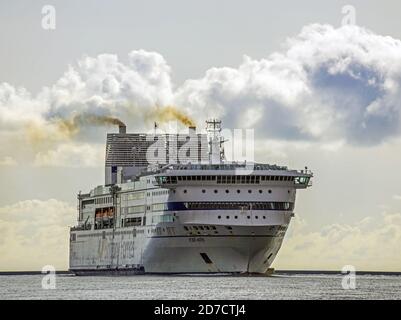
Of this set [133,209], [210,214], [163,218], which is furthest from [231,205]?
[133,209]

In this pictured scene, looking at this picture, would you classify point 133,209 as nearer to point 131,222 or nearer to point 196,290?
point 131,222

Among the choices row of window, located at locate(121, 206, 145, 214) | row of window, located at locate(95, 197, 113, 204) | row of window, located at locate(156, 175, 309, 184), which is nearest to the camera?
row of window, located at locate(156, 175, 309, 184)

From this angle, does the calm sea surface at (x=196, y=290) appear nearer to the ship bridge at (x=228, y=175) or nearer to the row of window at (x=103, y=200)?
the ship bridge at (x=228, y=175)

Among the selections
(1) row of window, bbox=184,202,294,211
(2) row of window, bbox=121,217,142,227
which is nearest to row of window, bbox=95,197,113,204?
(2) row of window, bbox=121,217,142,227

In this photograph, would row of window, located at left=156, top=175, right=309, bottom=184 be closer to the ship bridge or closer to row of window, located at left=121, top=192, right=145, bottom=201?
the ship bridge

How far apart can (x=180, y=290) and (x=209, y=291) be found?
287 centimetres

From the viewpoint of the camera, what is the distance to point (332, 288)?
118125 mm

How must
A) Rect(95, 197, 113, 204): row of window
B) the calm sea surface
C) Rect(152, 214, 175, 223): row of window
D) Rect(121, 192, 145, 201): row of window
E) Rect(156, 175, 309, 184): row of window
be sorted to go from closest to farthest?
the calm sea surface < Rect(156, 175, 309, 184): row of window < Rect(152, 214, 175, 223): row of window < Rect(121, 192, 145, 201): row of window < Rect(95, 197, 113, 204): row of window

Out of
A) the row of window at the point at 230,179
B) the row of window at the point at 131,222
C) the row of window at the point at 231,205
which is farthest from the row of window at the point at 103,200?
the row of window at the point at 231,205

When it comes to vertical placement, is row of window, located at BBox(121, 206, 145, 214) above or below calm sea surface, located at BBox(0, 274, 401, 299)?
above
